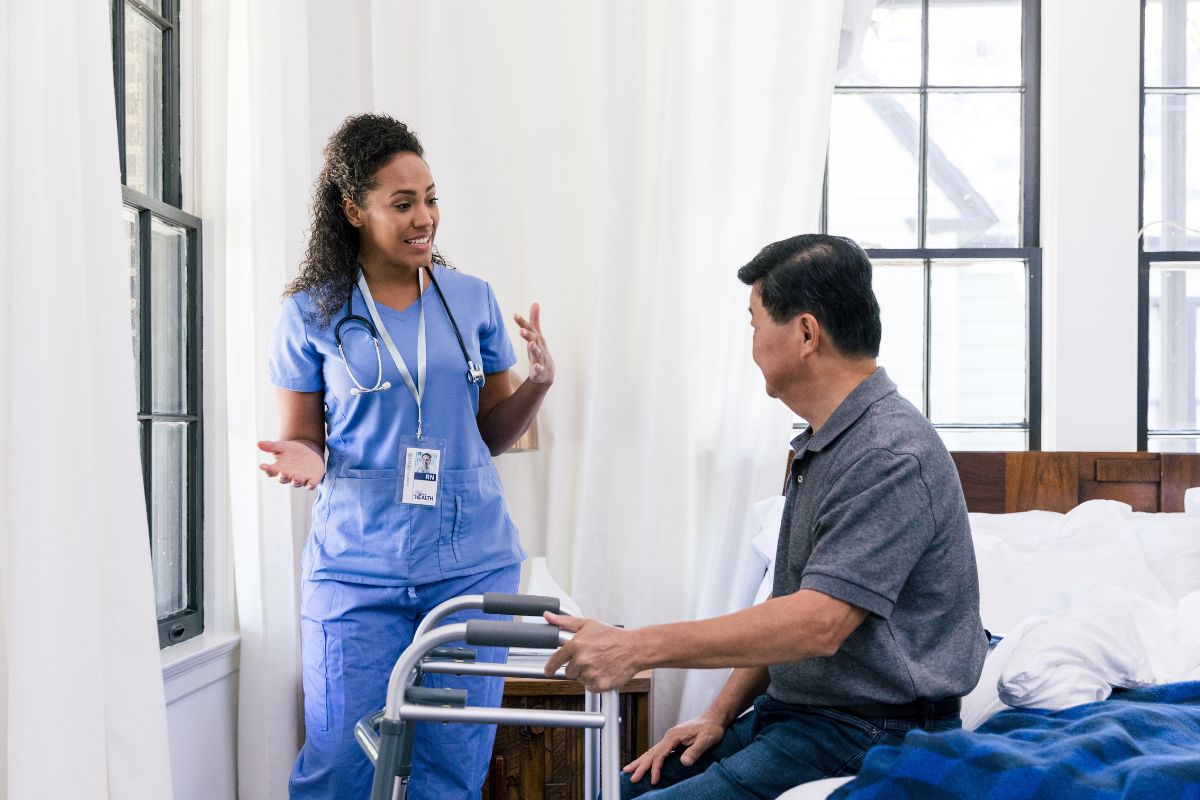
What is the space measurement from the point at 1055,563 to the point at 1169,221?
1.35 metres

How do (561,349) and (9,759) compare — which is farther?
(561,349)

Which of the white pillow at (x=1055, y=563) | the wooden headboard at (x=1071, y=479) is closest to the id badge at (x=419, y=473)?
the white pillow at (x=1055, y=563)

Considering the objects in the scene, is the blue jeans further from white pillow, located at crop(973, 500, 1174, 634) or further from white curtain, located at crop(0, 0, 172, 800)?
white pillow, located at crop(973, 500, 1174, 634)

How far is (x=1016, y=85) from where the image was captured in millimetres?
3574

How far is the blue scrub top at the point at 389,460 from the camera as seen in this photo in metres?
2.02

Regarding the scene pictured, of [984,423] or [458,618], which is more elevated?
[984,423]

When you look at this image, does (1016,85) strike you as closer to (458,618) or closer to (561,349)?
(561,349)

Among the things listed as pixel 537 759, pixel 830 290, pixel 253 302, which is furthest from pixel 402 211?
pixel 537 759

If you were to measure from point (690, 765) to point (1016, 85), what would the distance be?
2660 mm

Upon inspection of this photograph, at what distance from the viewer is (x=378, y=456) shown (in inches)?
81.1

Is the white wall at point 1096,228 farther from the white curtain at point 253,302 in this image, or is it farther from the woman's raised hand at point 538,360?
the white curtain at point 253,302

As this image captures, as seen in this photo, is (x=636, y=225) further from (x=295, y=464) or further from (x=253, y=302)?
(x=295, y=464)

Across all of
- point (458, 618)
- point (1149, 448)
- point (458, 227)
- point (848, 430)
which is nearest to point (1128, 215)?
point (1149, 448)

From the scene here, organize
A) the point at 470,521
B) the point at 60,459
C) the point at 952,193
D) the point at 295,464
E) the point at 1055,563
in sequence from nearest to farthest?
the point at 60,459
the point at 295,464
the point at 470,521
the point at 1055,563
the point at 952,193
